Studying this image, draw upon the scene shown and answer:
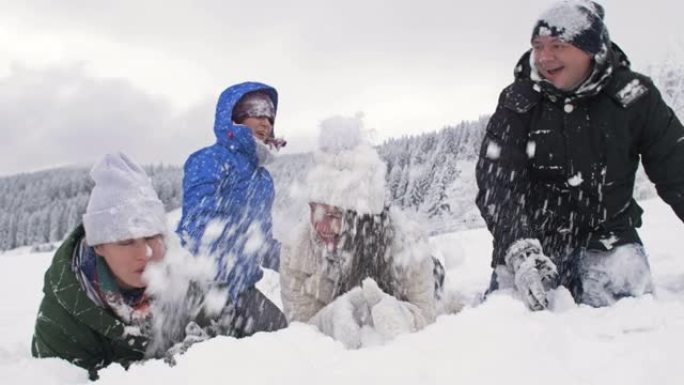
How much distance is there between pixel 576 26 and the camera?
3561 mm

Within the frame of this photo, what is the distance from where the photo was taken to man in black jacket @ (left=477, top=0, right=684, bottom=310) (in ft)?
11.8

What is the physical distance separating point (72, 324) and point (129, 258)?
422mm

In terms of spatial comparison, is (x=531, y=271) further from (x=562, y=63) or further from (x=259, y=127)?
(x=259, y=127)

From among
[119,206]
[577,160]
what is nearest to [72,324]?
[119,206]

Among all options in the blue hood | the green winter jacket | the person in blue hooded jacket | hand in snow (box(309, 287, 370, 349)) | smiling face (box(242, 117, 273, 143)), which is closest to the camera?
hand in snow (box(309, 287, 370, 349))

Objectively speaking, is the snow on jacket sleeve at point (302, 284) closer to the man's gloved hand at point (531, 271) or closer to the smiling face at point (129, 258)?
the smiling face at point (129, 258)

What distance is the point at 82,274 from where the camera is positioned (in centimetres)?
306

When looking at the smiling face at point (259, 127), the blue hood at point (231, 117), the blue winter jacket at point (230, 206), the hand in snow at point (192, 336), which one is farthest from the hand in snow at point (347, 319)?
the smiling face at point (259, 127)

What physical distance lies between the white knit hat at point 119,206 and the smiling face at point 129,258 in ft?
0.16

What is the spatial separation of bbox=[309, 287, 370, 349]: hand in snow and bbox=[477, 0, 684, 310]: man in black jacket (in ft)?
3.35

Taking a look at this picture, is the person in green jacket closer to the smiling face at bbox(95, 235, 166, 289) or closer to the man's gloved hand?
the smiling face at bbox(95, 235, 166, 289)

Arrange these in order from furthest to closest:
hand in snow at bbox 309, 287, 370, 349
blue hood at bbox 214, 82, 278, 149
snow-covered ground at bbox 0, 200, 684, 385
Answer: blue hood at bbox 214, 82, 278, 149, hand in snow at bbox 309, 287, 370, 349, snow-covered ground at bbox 0, 200, 684, 385

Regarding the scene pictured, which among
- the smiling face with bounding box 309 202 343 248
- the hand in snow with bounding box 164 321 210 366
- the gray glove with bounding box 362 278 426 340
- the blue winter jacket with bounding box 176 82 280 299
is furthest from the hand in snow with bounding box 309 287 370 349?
the blue winter jacket with bounding box 176 82 280 299

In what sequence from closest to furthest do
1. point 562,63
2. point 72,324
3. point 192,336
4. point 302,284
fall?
point 192,336
point 72,324
point 562,63
point 302,284
